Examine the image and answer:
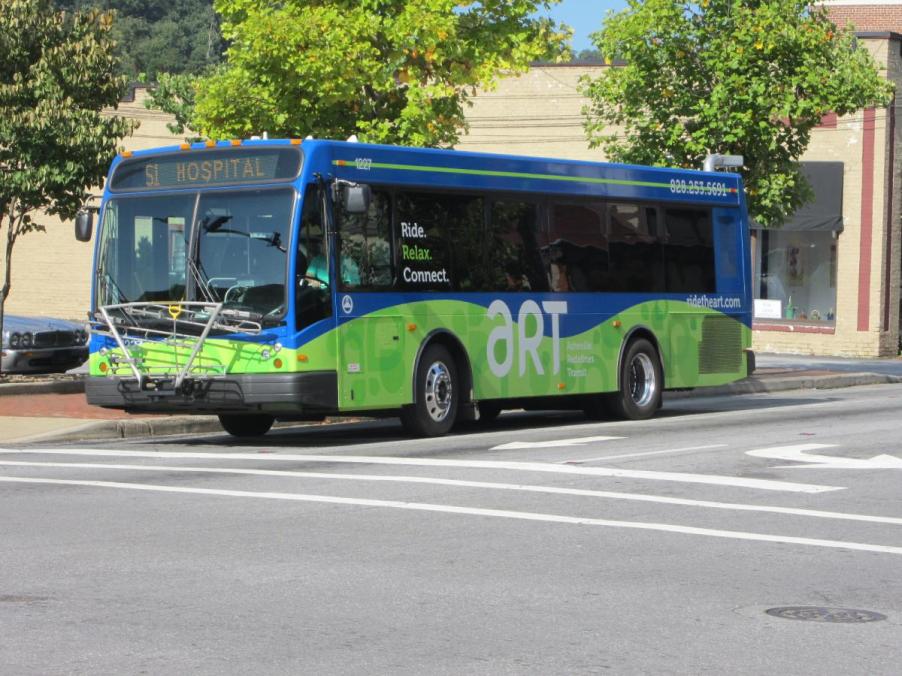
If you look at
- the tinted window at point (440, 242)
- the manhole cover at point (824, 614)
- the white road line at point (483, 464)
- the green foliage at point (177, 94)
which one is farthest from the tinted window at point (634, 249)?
the manhole cover at point (824, 614)

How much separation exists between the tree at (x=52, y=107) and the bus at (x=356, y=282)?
6.20 meters

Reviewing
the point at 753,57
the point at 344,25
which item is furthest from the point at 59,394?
the point at 753,57

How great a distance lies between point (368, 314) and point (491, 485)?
434 centimetres

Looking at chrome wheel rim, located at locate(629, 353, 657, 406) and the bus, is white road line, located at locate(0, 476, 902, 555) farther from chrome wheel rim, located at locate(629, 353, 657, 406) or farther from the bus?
chrome wheel rim, located at locate(629, 353, 657, 406)

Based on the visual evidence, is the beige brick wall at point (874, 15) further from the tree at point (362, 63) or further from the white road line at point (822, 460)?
the white road line at point (822, 460)

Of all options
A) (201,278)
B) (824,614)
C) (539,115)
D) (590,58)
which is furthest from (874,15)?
(824,614)

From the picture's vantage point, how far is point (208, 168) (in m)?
17.5

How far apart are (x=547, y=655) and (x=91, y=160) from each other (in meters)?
18.7

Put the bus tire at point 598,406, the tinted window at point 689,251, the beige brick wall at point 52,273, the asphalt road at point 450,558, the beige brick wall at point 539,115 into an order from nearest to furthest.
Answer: the asphalt road at point 450,558
the bus tire at point 598,406
the tinted window at point 689,251
the beige brick wall at point 539,115
the beige brick wall at point 52,273

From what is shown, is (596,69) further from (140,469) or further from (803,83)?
(140,469)

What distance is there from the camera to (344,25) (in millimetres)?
23094

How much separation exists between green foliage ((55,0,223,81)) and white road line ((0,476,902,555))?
7297cm

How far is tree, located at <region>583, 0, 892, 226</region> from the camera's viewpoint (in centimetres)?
2773

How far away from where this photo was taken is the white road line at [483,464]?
13.9 metres
